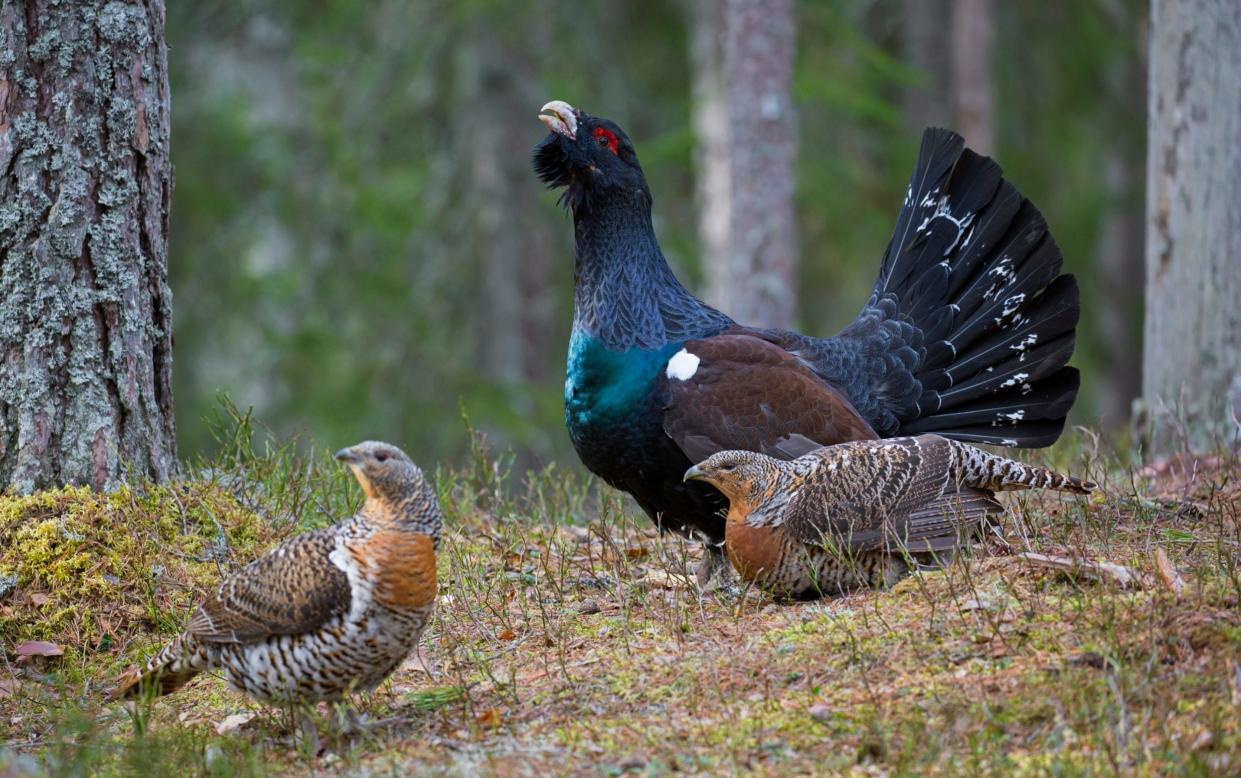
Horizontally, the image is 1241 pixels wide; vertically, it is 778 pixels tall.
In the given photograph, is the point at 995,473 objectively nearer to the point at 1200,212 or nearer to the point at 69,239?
the point at 1200,212

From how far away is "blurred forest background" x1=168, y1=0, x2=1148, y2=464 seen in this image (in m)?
15.6

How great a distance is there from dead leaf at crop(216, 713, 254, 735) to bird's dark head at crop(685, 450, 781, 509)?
1869 mm

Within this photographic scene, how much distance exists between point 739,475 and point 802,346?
166cm

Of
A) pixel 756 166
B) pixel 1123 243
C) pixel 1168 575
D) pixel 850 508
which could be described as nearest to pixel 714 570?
pixel 850 508

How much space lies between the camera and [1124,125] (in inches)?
798

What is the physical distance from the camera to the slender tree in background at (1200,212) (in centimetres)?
809

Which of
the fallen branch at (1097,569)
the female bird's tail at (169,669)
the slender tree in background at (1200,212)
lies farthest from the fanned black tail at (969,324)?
the female bird's tail at (169,669)

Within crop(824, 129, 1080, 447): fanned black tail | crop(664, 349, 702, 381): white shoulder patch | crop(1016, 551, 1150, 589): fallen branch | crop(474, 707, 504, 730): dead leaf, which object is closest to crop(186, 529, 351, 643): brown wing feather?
crop(474, 707, 504, 730): dead leaf

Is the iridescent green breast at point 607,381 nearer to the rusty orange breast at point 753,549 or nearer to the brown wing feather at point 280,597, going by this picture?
the rusty orange breast at point 753,549

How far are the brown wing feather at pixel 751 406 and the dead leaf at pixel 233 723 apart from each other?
2.11 metres

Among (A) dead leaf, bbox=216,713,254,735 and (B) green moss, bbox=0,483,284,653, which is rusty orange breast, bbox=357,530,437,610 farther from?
(B) green moss, bbox=0,483,284,653

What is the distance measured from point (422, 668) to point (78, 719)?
1.52 m

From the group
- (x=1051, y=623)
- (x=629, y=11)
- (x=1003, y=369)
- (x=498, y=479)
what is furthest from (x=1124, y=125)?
(x=1051, y=623)

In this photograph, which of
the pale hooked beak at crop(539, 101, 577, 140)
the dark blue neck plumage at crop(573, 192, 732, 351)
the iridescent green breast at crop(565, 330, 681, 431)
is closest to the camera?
the iridescent green breast at crop(565, 330, 681, 431)
